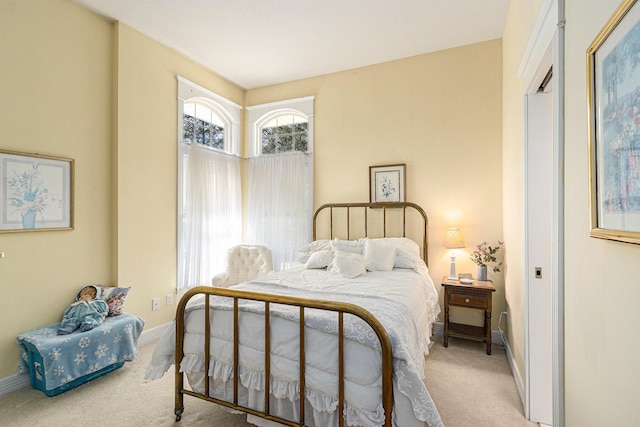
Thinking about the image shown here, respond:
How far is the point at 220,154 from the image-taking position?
4133 mm

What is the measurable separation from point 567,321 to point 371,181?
2708 millimetres

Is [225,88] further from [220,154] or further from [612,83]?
[612,83]

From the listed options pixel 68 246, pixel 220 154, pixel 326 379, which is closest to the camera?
pixel 326 379

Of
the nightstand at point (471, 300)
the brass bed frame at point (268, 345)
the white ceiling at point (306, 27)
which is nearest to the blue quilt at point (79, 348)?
the brass bed frame at point (268, 345)

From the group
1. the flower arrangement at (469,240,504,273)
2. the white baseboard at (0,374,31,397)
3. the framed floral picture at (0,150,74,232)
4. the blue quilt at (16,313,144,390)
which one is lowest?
the white baseboard at (0,374,31,397)

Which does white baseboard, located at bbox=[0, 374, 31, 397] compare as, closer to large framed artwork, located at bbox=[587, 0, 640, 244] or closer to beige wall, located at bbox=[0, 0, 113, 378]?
beige wall, located at bbox=[0, 0, 113, 378]

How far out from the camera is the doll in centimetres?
246

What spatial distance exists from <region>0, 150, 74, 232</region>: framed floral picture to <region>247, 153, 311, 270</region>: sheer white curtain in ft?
7.02

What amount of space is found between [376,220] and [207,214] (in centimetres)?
214

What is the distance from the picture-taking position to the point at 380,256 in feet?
10.1

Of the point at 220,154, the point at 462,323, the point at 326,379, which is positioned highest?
the point at 220,154

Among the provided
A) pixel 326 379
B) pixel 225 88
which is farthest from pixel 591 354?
pixel 225 88

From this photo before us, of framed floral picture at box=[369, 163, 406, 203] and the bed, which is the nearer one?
the bed

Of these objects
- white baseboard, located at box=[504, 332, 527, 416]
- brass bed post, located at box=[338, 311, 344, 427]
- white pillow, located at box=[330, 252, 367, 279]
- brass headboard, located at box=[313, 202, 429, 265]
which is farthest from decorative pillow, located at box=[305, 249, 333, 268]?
white baseboard, located at box=[504, 332, 527, 416]
